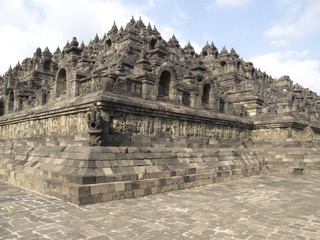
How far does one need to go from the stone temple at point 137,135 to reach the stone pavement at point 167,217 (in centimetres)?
83

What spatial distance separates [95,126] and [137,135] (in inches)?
85.3

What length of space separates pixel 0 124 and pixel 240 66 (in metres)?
Result: 25.3

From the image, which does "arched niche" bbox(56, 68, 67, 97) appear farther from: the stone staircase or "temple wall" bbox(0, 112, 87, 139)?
the stone staircase

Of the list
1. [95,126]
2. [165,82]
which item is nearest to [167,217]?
[95,126]

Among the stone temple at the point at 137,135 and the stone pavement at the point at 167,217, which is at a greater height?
the stone temple at the point at 137,135

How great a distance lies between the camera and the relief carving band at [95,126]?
898 cm

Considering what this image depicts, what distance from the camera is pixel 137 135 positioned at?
1074 cm

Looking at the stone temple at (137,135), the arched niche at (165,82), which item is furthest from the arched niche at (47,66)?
the arched niche at (165,82)

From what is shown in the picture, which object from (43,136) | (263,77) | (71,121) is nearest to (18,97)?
(43,136)

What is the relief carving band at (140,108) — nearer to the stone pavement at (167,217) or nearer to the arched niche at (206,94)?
the arched niche at (206,94)

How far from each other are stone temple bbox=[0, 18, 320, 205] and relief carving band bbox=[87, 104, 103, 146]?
0.11ft

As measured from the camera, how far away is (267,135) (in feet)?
60.5

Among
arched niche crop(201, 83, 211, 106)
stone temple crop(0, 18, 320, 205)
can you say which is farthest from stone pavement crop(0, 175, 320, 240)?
arched niche crop(201, 83, 211, 106)

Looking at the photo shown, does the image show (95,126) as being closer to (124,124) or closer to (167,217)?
(124,124)
